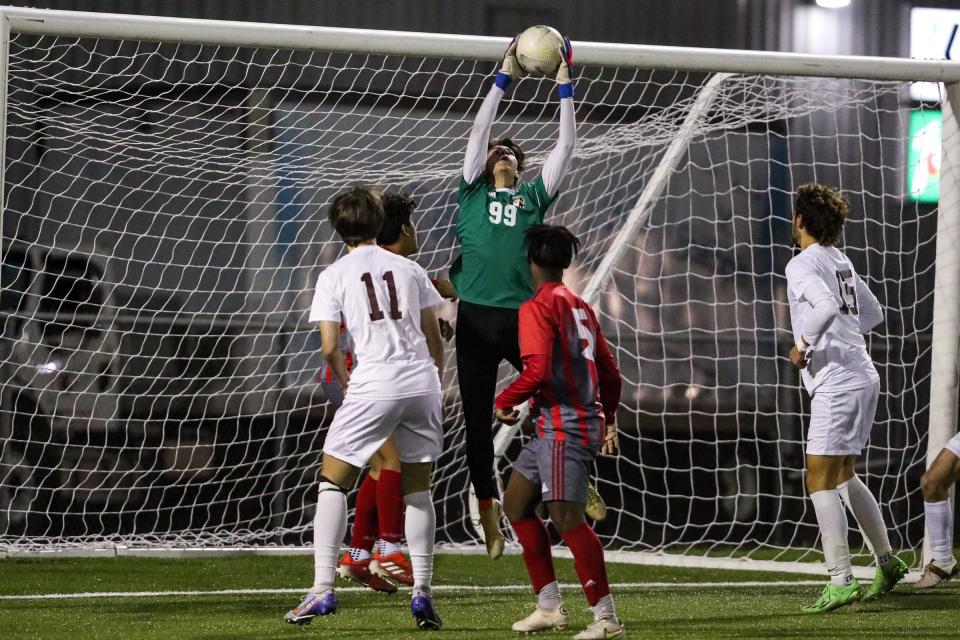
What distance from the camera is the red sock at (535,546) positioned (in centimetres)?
394

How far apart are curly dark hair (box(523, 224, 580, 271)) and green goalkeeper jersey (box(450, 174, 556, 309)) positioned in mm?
785

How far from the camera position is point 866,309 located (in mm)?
5105

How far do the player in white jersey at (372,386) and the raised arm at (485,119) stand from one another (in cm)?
72

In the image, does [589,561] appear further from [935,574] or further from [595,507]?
[935,574]

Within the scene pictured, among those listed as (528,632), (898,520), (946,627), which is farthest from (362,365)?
(898,520)

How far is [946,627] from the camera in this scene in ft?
14.4

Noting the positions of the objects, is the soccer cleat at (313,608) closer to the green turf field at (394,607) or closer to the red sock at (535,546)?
the green turf field at (394,607)

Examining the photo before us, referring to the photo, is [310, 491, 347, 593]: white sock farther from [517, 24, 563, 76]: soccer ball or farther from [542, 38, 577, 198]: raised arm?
[517, 24, 563, 76]: soccer ball

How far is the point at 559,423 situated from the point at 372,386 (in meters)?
0.61

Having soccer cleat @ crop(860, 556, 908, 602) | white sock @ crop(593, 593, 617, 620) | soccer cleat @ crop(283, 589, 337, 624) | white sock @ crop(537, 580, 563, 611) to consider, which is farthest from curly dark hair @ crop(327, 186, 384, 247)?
soccer cleat @ crop(860, 556, 908, 602)

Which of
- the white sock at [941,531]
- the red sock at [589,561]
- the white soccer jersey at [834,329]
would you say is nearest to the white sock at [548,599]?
the red sock at [589,561]

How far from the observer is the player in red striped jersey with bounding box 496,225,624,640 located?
12.3 feet

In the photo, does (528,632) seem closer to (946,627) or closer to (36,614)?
(946,627)

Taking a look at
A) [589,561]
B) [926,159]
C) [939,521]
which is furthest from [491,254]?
[926,159]
